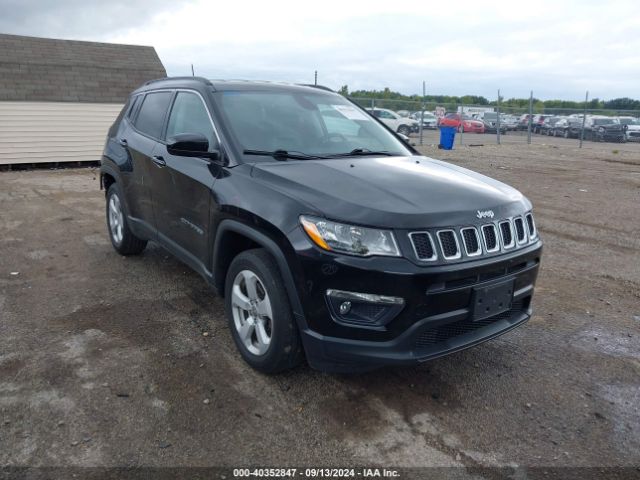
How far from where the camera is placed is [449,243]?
286cm

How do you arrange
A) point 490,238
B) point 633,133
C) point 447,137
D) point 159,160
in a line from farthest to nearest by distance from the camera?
point 633,133
point 447,137
point 159,160
point 490,238

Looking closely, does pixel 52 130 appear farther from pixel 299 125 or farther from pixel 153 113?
pixel 299 125

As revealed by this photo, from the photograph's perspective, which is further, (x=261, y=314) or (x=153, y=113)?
(x=153, y=113)

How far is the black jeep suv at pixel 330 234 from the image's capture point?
2789 mm

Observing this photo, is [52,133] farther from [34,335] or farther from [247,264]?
[247,264]

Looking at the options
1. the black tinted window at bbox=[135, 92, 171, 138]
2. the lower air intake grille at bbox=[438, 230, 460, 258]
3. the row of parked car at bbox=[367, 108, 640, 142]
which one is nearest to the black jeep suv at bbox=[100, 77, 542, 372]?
the lower air intake grille at bbox=[438, 230, 460, 258]

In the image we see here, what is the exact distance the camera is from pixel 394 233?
9.11 feet

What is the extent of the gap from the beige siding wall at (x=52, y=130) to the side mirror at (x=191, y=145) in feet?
39.4

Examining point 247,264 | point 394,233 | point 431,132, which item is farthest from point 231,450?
point 431,132

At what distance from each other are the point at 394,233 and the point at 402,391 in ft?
3.58

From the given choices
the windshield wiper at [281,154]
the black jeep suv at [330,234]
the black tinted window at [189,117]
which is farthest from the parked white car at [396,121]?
the windshield wiper at [281,154]

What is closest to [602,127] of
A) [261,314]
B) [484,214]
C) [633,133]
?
[633,133]

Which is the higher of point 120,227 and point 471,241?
point 471,241

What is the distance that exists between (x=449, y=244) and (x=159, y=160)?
2665mm
